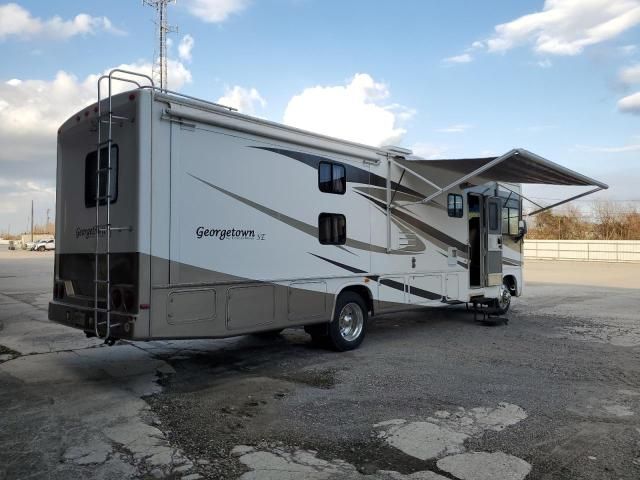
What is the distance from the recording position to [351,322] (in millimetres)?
8352

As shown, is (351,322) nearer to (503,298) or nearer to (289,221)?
(289,221)

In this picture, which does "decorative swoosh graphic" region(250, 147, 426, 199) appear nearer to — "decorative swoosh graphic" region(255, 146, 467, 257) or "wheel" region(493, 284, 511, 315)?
"decorative swoosh graphic" region(255, 146, 467, 257)

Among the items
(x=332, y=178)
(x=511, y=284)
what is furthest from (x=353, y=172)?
(x=511, y=284)

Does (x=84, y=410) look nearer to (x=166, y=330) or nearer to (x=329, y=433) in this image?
(x=166, y=330)

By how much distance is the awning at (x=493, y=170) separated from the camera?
849 cm

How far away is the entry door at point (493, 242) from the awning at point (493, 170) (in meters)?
0.68

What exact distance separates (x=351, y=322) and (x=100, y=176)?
164 inches

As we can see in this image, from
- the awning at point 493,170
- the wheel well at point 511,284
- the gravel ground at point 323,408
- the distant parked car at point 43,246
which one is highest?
the awning at point 493,170

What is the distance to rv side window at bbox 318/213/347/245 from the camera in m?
Answer: 7.75

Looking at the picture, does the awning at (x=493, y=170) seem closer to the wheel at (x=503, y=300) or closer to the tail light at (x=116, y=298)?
the wheel at (x=503, y=300)

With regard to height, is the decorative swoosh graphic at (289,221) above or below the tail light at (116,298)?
above

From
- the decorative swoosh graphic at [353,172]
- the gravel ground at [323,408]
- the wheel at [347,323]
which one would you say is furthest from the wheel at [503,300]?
the wheel at [347,323]

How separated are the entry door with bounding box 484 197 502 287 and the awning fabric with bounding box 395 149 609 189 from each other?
2.26ft

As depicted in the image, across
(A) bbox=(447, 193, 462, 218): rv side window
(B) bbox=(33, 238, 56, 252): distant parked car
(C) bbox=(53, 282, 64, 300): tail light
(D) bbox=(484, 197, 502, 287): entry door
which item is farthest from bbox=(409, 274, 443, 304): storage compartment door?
(B) bbox=(33, 238, 56, 252): distant parked car
